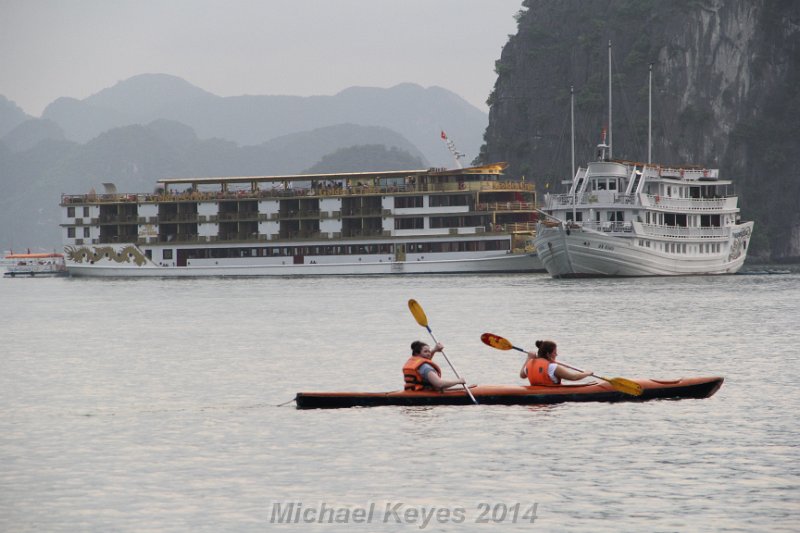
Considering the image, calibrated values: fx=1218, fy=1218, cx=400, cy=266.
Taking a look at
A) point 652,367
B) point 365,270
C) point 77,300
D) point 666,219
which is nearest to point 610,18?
point 365,270

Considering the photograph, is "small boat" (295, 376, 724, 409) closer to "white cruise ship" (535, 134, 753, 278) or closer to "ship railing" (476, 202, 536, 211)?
"white cruise ship" (535, 134, 753, 278)

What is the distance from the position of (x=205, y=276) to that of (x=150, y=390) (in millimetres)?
97803

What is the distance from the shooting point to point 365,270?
12325 cm

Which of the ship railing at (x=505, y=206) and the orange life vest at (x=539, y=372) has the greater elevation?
the ship railing at (x=505, y=206)

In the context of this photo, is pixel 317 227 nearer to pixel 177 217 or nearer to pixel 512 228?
pixel 177 217

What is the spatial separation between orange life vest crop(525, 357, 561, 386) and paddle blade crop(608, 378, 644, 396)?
127 cm

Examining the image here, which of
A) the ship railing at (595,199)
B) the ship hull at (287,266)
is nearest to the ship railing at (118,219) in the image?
the ship hull at (287,266)

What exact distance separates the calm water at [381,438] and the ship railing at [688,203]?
4155 cm

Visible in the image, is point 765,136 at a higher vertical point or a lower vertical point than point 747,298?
higher

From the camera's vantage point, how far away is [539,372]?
2786 centimetres

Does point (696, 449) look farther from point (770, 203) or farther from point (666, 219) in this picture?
point (770, 203)

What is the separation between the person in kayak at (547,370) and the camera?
27634 mm

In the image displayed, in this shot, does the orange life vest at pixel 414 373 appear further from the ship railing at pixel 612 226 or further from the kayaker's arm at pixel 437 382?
the ship railing at pixel 612 226

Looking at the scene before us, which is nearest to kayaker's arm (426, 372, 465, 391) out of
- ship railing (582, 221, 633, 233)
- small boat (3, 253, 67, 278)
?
ship railing (582, 221, 633, 233)
